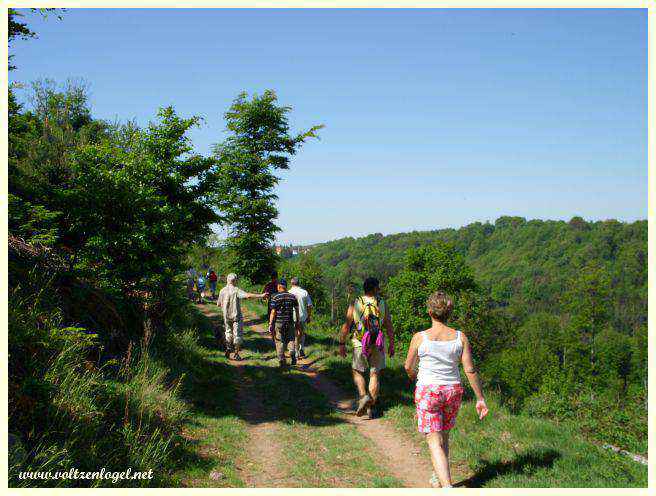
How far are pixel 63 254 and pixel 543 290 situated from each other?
146 meters

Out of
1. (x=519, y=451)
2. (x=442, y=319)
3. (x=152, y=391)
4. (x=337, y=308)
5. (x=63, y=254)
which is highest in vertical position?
(x=63, y=254)


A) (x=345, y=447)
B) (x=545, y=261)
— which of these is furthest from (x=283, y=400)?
(x=545, y=261)

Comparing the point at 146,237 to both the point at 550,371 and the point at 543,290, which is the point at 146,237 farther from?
the point at 543,290

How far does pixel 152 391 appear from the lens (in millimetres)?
5996

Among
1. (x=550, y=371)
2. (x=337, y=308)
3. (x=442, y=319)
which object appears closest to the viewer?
(x=442, y=319)

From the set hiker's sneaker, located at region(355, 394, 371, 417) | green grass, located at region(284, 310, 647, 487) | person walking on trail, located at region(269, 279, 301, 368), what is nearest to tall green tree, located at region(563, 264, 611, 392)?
person walking on trail, located at region(269, 279, 301, 368)

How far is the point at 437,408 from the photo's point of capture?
4.36m

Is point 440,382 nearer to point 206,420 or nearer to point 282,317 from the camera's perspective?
point 206,420

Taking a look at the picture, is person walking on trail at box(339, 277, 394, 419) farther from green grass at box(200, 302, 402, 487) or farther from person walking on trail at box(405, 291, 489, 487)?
person walking on trail at box(405, 291, 489, 487)

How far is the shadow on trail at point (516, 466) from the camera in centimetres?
476

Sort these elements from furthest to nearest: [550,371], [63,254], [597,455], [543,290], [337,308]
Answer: [543,290]
[337,308]
[550,371]
[63,254]
[597,455]

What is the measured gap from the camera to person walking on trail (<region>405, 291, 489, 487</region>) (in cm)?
435

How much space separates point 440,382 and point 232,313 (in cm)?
781

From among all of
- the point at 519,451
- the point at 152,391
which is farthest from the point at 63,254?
the point at 519,451
